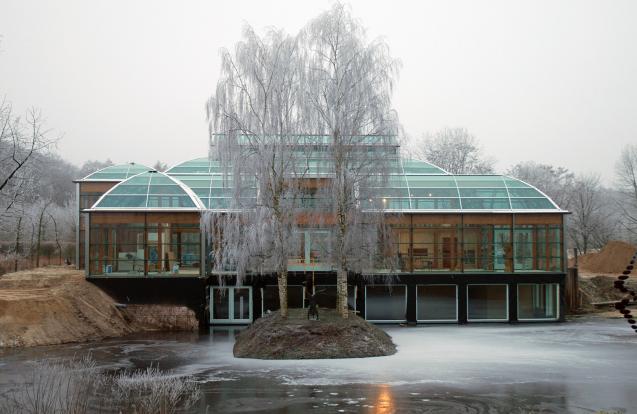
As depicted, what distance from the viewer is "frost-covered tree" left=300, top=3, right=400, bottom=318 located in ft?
79.6

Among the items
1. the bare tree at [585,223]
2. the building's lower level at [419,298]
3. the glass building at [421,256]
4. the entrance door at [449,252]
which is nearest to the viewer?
the glass building at [421,256]

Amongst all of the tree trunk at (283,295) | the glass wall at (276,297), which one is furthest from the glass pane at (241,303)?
→ the tree trunk at (283,295)

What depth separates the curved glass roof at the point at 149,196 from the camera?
3067 centimetres

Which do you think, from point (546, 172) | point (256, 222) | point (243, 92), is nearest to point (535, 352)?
point (256, 222)

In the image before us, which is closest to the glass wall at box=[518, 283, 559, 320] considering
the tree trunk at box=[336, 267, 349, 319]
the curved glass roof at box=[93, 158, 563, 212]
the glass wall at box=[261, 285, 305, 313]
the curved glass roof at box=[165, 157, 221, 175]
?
the curved glass roof at box=[93, 158, 563, 212]

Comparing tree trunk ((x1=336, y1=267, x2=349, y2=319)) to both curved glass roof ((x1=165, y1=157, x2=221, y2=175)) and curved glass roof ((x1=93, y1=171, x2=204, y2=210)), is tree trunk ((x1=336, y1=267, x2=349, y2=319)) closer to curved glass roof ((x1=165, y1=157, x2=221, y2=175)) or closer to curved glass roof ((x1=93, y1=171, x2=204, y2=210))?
curved glass roof ((x1=93, y1=171, x2=204, y2=210))

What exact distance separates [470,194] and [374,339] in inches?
482

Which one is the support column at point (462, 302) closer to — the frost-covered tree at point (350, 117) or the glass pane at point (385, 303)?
the glass pane at point (385, 303)

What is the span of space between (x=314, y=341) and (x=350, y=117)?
8.00 meters

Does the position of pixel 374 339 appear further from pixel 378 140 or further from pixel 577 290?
pixel 577 290

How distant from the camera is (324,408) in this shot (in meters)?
15.5

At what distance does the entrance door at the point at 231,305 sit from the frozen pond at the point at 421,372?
270cm

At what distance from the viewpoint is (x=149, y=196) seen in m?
31.0

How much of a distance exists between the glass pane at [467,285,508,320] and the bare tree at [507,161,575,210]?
2967 centimetres
